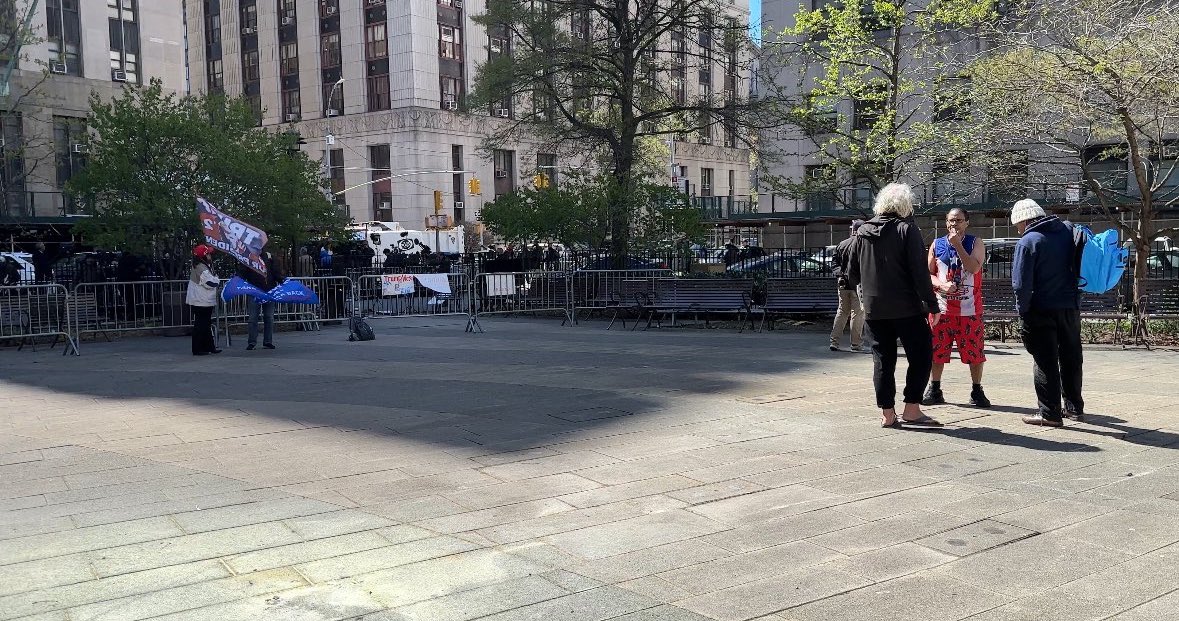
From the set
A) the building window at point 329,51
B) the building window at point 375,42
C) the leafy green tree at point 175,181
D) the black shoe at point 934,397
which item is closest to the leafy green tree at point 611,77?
the leafy green tree at point 175,181

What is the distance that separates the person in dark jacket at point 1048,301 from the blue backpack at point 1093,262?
0.06m

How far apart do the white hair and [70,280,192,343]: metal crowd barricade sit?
1328cm

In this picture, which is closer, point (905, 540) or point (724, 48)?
point (905, 540)

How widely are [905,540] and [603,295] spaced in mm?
15853

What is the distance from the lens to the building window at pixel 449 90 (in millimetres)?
64188

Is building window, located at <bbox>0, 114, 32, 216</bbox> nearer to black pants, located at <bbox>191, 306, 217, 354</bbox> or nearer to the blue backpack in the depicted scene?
black pants, located at <bbox>191, 306, 217, 354</bbox>

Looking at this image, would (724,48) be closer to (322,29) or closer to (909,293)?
(909,293)

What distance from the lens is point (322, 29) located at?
65.6 meters

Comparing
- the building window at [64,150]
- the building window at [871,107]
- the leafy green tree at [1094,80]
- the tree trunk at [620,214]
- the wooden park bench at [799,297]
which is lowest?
the wooden park bench at [799,297]

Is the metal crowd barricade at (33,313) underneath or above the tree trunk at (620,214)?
underneath

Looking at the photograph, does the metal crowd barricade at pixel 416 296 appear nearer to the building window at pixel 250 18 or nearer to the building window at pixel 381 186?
the building window at pixel 381 186

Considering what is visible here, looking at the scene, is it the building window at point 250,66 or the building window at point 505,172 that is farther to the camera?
the building window at point 250,66

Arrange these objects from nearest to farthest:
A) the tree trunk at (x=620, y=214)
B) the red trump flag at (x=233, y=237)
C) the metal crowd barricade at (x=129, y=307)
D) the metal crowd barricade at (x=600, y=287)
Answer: the red trump flag at (x=233, y=237) → the metal crowd barricade at (x=129, y=307) → the metal crowd barricade at (x=600, y=287) → the tree trunk at (x=620, y=214)

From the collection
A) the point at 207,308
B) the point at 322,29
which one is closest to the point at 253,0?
the point at 322,29
